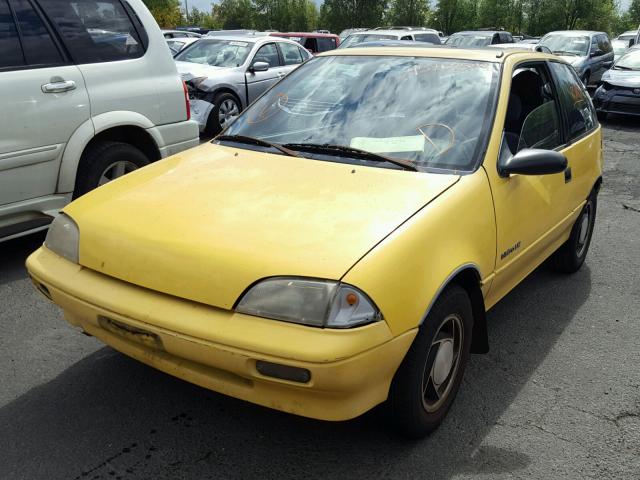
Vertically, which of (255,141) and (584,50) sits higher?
(255,141)

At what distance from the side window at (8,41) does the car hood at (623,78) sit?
1126 centimetres

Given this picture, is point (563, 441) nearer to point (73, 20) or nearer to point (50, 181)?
point (50, 181)

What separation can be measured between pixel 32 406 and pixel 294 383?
1.42 m

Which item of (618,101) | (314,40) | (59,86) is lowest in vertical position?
(618,101)

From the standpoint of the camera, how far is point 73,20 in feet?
15.6

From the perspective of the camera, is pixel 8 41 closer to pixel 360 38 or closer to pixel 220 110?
pixel 220 110

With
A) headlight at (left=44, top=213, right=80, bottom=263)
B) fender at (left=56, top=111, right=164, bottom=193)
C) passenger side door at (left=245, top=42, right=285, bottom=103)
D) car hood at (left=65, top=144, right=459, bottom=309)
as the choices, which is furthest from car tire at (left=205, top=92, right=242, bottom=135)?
headlight at (left=44, top=213, right=80, bottom=263)

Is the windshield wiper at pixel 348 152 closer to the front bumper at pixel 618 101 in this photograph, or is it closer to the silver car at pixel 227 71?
the silver car at pixel 227 71

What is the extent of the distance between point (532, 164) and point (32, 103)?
3277 mm

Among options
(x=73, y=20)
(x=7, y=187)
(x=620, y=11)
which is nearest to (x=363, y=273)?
(x=7, y=187)

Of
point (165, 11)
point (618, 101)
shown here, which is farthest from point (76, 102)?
point (165, 11)

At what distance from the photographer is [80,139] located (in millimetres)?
4621

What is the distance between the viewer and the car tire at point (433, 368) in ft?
8.11

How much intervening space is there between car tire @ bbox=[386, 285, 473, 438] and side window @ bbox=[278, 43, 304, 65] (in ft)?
32.5
